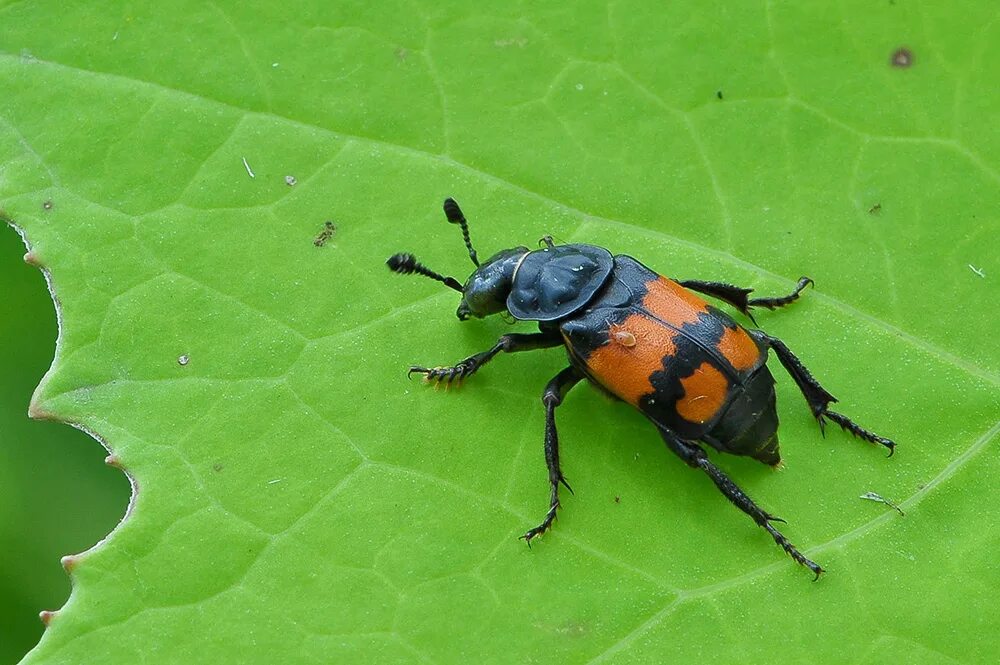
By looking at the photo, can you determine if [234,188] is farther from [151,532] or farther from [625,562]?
[625,562]

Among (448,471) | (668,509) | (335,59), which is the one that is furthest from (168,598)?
(335,59)

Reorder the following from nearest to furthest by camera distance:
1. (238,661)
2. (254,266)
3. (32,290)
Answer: (238,661), (254,266), (32,290)

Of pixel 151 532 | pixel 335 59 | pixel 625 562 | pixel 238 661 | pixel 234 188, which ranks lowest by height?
pixel 238 661

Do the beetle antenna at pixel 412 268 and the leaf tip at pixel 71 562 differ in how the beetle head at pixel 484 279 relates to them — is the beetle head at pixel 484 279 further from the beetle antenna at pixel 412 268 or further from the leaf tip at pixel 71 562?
the leaf tip at pixel 71 562

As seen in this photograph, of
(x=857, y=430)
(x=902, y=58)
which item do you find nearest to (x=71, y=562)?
(x=857, y=430)

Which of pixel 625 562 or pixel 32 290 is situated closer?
pixel 625 562

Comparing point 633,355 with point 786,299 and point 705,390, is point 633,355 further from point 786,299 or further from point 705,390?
point 786,299

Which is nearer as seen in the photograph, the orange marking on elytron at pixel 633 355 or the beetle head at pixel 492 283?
the orange marking on elytron at pixel 633 355

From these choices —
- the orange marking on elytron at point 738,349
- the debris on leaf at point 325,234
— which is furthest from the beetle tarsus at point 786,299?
the debris on leaf at point 325,234
